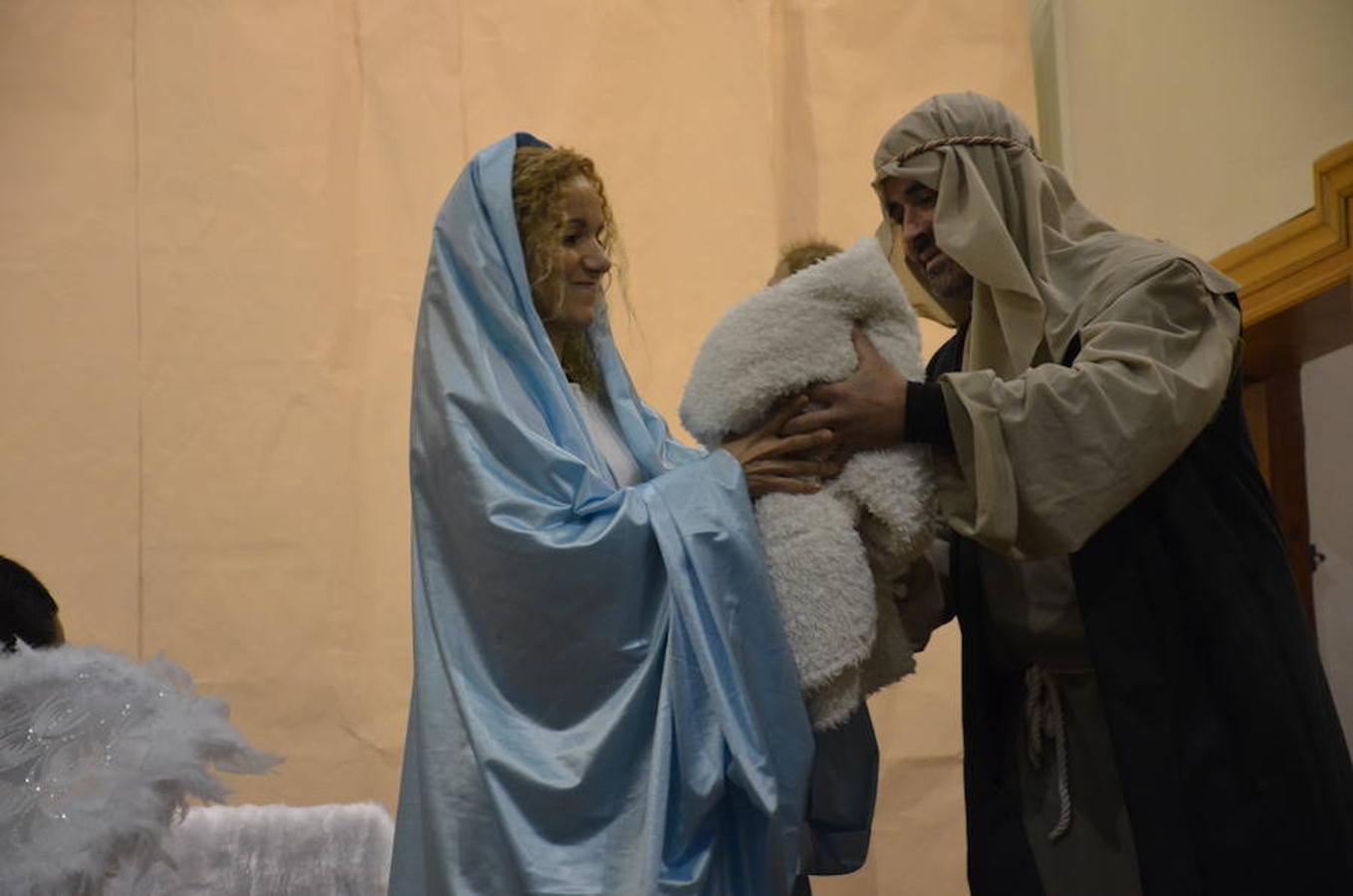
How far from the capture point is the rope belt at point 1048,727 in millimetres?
1707

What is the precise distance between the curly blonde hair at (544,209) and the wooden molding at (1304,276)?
1.07 metres

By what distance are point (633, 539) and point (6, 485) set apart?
58.2 inches

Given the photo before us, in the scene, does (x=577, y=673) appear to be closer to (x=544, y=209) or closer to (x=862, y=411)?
(x=862, y=411)

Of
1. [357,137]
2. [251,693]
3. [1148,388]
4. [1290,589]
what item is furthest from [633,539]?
[357,137]

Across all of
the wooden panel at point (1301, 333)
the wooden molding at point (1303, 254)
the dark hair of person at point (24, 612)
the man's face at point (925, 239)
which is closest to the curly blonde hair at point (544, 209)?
the man's face at point (925, 239)

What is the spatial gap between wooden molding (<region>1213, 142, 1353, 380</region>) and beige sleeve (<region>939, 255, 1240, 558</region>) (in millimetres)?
788

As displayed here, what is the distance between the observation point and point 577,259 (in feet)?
6.10

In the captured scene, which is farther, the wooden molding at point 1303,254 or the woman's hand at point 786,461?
the wooden molding at point 1303,254

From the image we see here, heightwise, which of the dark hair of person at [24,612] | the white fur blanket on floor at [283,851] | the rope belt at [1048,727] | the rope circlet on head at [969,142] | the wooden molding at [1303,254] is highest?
the rope circlet on head at [969,142]

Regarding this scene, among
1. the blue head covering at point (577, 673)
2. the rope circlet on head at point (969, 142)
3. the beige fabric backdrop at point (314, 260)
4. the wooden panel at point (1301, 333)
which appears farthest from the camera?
the beige fabric backdrop at point (314, 260)

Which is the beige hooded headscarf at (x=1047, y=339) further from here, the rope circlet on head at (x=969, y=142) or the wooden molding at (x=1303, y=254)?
the wooden molding at (x=1303, y=254)

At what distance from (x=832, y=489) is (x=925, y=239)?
1.34 feet

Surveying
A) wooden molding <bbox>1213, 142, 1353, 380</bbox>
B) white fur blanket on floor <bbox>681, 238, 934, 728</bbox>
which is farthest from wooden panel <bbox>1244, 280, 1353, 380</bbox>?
white fur blanket on floor <bbox>681, 238, 934, 728</bbox>

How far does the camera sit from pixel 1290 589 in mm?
1614
